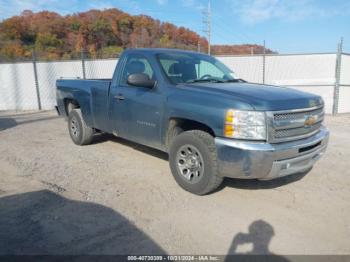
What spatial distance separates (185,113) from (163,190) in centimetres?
113

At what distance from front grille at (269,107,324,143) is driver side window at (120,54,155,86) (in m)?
2.00

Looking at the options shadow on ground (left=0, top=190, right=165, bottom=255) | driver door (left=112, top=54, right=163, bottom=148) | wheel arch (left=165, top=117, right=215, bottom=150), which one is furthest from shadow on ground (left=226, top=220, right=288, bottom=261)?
driver door (left=112, top=54, right=163, bottom=148)

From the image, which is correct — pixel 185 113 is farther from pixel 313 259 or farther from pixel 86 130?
pixel 86 130

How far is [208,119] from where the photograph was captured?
3.82 metres

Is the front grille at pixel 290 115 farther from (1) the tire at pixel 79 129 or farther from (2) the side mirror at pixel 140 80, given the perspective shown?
(1) the tire at pixel 79 129

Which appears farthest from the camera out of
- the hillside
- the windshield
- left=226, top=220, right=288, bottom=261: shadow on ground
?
the hillside

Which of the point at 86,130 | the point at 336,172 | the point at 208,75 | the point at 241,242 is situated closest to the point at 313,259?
the point at 241,242

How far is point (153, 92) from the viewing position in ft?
15.3

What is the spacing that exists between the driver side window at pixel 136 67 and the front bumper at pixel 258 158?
1.79m

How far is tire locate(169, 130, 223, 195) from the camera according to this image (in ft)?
12.8

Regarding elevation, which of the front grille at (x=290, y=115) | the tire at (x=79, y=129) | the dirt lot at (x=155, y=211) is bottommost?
the dirt lot at (x=155, y=211)

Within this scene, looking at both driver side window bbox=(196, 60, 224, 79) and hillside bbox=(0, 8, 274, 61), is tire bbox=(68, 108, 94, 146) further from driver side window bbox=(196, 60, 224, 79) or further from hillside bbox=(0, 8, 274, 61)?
hillside bbox=(0, 8, 274, 61)

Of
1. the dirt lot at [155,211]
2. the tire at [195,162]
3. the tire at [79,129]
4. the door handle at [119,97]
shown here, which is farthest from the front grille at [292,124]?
the tire at [79,129]

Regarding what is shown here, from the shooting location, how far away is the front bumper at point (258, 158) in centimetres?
352
